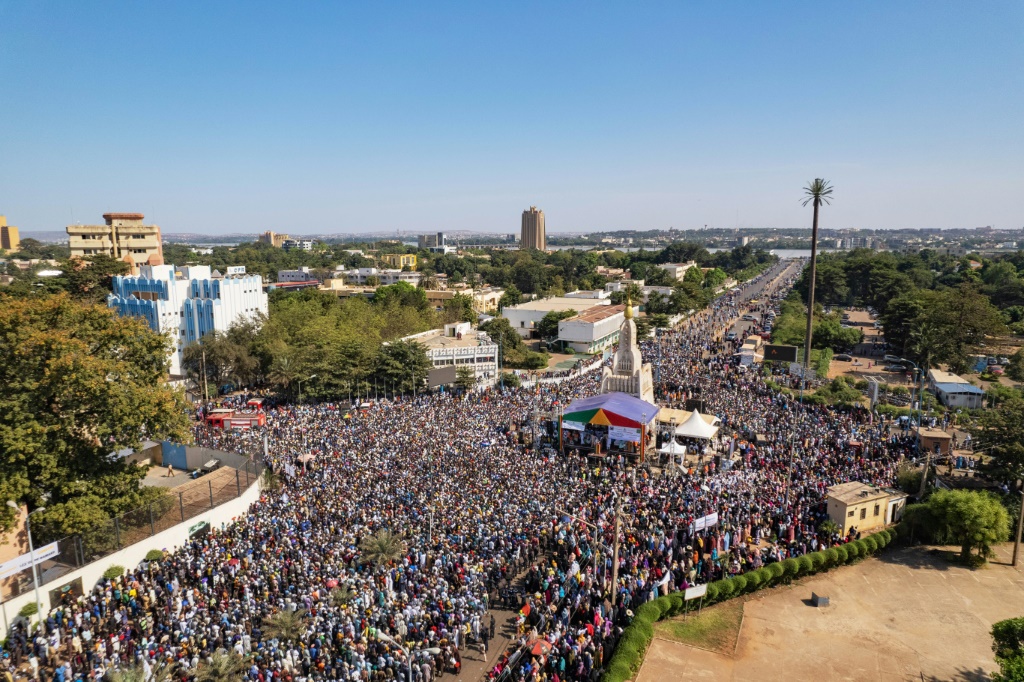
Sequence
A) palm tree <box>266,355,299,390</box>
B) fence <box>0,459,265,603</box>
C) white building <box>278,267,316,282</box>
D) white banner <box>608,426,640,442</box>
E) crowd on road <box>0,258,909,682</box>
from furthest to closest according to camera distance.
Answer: white building <box>278,267,316,282</box>, palm tree <box>266,355,299,390</box>, white banner <box>608,426,640,442</box>, fence <box>0,459,265,603</box>, crowd on road <box>0,258,909,682</box>

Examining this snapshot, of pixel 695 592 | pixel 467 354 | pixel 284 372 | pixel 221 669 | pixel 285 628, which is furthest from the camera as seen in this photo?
pixel 467 354

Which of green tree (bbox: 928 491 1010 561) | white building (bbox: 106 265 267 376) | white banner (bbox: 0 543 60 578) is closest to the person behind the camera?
white banner (bbox: 0 543 60 578)

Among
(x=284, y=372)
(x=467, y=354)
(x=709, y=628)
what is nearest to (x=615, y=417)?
(x=709, y=628)

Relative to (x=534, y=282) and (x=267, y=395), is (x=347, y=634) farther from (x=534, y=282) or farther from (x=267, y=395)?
(x=534, y=282)

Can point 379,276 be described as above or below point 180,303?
below

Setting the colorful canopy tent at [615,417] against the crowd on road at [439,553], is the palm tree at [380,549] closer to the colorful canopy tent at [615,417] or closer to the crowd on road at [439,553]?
the crowd on road at [439,553]

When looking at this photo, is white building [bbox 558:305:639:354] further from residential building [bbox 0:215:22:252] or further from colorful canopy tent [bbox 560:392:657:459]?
residential building [bbox 0:215:22:252]

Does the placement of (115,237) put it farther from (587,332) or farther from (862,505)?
(862,505)

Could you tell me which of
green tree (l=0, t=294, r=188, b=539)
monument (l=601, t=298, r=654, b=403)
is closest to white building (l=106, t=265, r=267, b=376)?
green tree (l=0, t=294, r=188, b=539)
